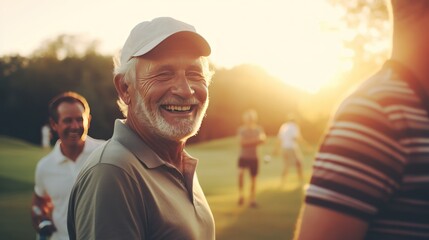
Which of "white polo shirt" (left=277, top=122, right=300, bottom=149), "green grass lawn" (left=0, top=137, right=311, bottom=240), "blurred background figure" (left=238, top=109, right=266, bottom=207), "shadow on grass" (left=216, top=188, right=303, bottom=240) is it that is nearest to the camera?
"shadow on grass" (left=216, top=188, right=303, bottom=240)

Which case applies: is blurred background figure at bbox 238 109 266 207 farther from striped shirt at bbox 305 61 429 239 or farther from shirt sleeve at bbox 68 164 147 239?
striped shirt at bbox 305 61 429 239

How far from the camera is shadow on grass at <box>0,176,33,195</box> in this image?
16750 millimetres

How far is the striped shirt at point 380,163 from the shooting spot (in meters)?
1.16

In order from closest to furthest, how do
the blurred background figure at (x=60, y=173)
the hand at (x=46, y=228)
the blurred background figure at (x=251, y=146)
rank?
the hand at (x=46, y=228) < the blurred background figure at (x=60, y=173) < the blurred background figure at (x=251, y=146)

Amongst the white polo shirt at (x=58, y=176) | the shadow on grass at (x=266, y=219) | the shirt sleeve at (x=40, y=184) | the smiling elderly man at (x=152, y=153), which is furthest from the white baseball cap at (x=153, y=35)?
the shadow on grass at (x=266, y=219)

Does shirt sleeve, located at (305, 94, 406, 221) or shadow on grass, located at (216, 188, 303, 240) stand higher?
shirt sleeve, located at (305, 94, 406, 221)

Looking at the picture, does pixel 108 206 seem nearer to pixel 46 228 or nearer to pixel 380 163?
pixel 380 163

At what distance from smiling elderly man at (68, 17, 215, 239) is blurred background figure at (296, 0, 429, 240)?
96 centimetres

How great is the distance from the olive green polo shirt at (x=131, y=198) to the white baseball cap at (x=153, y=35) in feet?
1.19

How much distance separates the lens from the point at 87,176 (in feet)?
6.79

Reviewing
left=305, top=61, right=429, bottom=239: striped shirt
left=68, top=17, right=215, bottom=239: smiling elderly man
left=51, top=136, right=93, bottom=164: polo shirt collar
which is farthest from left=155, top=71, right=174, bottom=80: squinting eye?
left=51, top=136, right=93, bottom=164: polo shirt collar

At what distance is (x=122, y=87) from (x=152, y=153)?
0.50 metres

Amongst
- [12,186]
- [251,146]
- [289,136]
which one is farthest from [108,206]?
[12,186]

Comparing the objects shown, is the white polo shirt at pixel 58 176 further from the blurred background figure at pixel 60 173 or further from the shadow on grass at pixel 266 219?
the shadow on grass at pixel 266 219
